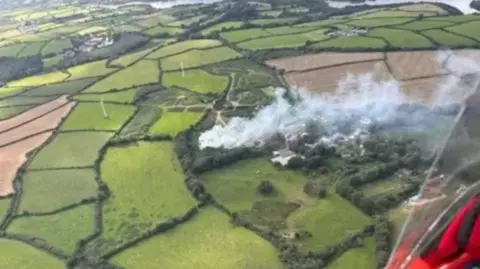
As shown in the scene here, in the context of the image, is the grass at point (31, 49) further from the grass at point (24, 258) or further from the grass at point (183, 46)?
the grass at point (24, 258)

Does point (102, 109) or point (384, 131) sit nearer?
point (384, 131)

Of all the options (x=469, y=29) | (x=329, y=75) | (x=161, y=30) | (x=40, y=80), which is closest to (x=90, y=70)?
(x=40, y=80)

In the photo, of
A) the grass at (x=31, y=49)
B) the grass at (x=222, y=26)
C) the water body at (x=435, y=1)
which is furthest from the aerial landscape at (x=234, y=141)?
the water body at (x=435, y=1)

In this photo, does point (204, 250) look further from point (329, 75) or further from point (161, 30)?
point (161, 30)

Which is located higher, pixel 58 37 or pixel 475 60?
pixel 475 60

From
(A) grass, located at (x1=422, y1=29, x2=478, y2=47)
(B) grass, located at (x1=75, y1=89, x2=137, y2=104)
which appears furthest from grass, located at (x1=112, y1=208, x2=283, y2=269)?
(A) grass, located at (x1=422, y1=29, x2=478, y2=47)

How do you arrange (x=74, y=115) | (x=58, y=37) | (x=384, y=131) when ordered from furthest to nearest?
(x=58, y=37), (x=74, y=115), (x=384, y=131)

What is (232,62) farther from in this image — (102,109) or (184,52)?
(102,109)

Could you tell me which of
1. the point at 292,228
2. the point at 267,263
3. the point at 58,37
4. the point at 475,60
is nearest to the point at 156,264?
the point at 267,263
